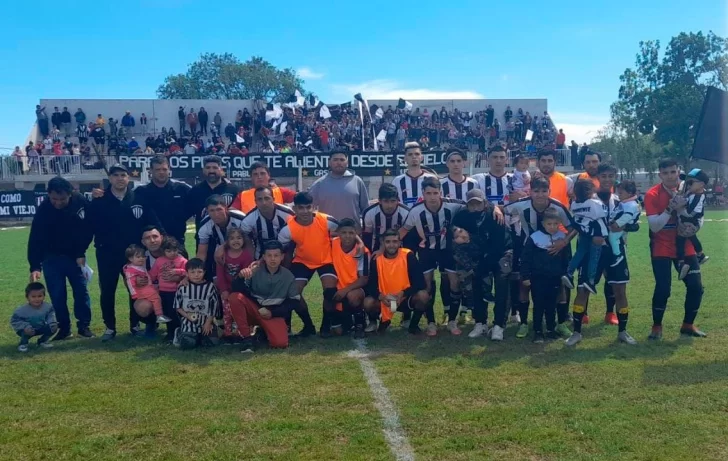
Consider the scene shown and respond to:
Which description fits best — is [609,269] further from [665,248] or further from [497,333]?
[497,333]

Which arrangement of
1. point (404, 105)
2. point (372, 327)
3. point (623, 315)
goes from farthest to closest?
point (404, 105)
point (372, 327)
point (623, 315)

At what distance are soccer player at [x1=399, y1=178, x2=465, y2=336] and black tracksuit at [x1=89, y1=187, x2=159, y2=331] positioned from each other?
3149 millimetres

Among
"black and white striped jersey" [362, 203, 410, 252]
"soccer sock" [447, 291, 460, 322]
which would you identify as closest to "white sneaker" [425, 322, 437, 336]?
"soccer sock" [447, 291, 460, 322]

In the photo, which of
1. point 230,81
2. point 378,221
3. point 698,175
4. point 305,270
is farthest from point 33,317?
point 230,81

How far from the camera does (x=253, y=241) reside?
7258mm

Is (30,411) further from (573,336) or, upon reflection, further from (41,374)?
(573,336)

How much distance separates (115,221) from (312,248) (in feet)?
7.76

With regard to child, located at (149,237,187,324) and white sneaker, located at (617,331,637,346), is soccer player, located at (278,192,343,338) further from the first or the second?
white sneaker, located at (617,331,637,346)

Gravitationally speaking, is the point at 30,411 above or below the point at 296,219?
below

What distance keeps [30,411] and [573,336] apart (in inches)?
200

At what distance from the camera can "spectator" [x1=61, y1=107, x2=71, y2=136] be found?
37562 mm

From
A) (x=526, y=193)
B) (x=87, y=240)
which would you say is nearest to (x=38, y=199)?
(x=87, y=240)

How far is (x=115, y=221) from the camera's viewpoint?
732 cm

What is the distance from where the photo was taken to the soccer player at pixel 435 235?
712 centimetres
